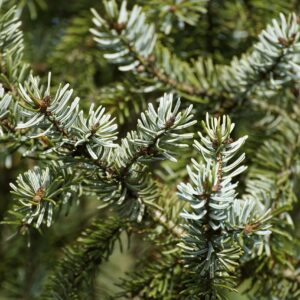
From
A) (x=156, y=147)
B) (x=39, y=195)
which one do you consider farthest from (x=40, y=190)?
(x=156, y=147)

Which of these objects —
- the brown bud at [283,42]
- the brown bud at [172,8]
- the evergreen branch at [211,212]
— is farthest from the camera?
the brown bud at [172,8]

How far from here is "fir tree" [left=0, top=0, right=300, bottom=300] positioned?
0.45 m

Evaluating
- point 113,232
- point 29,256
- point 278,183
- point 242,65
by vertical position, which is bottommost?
point 29,256

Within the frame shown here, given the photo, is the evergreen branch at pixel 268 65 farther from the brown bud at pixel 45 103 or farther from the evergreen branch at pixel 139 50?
the brown bud at pixel 45 103

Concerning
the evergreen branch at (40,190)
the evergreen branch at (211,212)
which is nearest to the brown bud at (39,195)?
the evergreen branch at (40,190)

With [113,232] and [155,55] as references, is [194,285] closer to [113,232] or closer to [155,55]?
[113,232]

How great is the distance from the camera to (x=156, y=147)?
456 millimetres

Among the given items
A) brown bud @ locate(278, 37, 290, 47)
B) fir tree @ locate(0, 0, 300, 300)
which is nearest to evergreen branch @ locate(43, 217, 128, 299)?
fir tree @ locate(0, 0, 300, 300)

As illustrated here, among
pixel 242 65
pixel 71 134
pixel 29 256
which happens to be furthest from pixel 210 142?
pixel 29 256

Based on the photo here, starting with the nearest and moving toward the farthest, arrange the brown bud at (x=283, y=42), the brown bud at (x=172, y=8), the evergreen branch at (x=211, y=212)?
the evergreen branch at (x=211, y=212) < the brown bud at (x=283, y=42) < the brown bud at (x=172, y=8)

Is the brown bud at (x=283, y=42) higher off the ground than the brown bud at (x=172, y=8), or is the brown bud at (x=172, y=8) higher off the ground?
the brown bud at (x=283, y=42)

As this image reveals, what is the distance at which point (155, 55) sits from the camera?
67 centimetres

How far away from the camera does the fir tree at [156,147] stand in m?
0.45

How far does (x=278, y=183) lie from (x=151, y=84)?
7.8 inches
